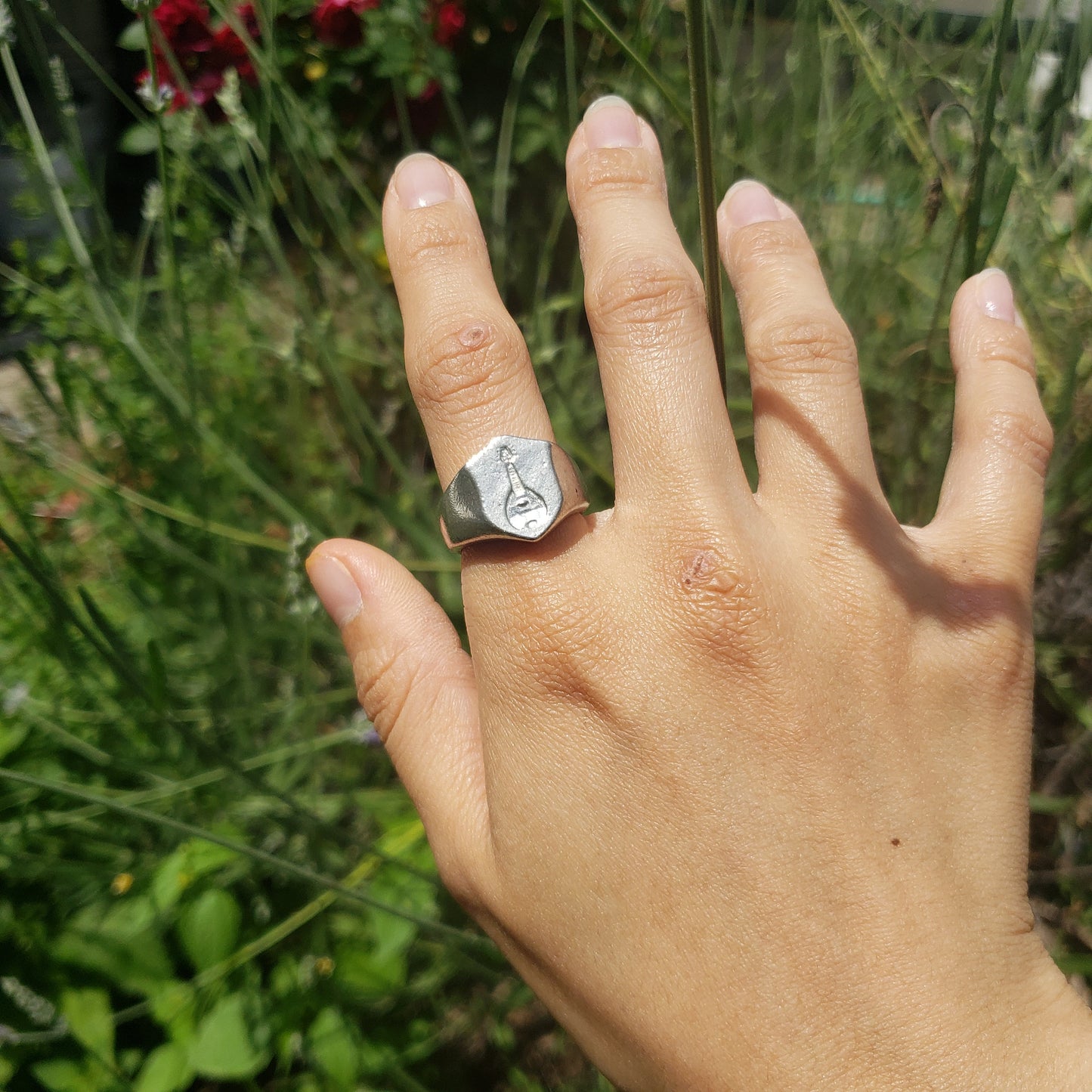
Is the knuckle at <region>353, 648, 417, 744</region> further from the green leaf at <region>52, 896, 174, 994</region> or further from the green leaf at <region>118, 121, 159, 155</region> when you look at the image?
the green leaf at <region>118, 121, 159, 155</region>

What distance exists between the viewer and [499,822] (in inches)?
32.9

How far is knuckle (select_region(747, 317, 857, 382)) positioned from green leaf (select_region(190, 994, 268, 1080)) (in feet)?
3.71

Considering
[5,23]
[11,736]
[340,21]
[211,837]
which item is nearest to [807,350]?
[211,837]

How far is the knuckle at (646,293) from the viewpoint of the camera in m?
0.88

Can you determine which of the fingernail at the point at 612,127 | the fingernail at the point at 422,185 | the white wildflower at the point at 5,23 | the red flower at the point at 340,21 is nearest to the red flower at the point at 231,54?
the red flower at the point at 340,21

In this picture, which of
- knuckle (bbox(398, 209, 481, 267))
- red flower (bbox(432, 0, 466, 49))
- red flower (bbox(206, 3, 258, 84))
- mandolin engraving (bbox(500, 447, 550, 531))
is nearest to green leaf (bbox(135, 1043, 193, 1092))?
mandolin engraving (bbox(500, 447, 550, 531))

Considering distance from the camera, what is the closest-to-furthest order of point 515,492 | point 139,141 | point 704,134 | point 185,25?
point 704,134, point 515,492, point 185,25, point 139,141

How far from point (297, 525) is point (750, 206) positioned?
2.25 ft

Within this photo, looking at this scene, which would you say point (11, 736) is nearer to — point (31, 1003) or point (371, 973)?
point (31, 1003)

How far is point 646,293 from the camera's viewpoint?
879 millimetres

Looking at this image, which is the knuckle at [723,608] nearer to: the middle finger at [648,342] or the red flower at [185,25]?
the middle finger at [648,342]

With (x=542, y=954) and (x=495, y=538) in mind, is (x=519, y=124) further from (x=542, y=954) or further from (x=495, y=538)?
(x=542, y=954)

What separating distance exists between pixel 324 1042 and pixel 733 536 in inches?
38.2

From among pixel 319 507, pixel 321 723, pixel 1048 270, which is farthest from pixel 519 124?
pixel 321 723
